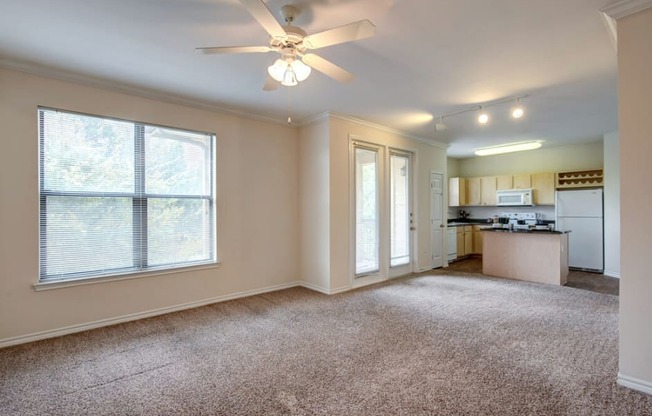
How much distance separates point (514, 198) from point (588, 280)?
2314mm

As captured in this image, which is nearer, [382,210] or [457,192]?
[382,210]

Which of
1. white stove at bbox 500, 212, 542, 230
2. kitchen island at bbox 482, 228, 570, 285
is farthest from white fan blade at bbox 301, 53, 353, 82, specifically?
white stove at bbox 500, 212, 542, 230

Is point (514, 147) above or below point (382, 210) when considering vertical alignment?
above

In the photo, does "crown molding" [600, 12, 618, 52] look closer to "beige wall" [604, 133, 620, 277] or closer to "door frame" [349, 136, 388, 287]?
"door frame" [349, 136, 388, 287]

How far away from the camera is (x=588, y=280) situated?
17.9 ft

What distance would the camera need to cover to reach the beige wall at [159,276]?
2986mm

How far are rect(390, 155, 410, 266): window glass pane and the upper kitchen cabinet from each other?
2.84 meters

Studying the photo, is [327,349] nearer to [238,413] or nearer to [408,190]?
[238,413]

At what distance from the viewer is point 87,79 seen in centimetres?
329

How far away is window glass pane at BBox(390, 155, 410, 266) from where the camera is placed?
5.71 metres

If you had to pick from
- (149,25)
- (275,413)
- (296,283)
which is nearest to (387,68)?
(149,25)

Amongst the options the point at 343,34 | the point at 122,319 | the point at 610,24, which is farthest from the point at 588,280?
the point at 122,319

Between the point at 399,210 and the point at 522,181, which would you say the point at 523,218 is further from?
the point at 399,210

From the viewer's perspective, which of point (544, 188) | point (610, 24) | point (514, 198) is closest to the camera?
point (610, 24)
